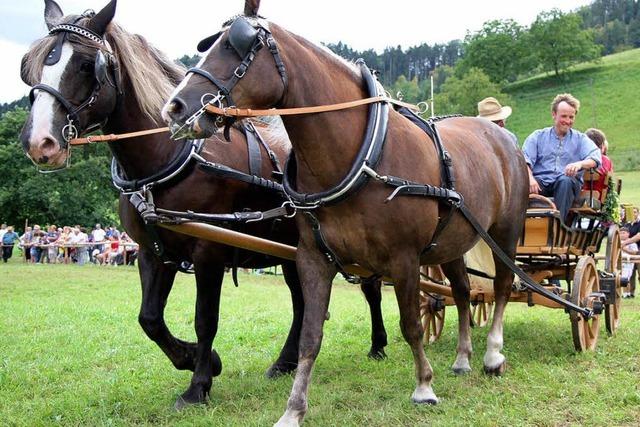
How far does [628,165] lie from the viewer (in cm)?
4128

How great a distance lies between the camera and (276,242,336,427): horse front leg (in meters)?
3.79

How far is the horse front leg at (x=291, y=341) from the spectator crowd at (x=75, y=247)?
1938 centimetres

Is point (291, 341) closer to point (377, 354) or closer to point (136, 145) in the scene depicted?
point (377, 354)

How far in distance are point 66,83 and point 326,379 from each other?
2903 millimetres

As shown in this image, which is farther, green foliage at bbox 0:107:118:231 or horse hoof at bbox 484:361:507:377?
green foliage at bbox 0:107:118:231

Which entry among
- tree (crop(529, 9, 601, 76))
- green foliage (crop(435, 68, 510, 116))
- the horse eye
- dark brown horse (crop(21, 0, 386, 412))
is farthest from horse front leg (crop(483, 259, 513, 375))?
tree (crop(529, 9, 601, 76))

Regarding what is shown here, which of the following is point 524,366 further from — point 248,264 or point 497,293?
point 248,264

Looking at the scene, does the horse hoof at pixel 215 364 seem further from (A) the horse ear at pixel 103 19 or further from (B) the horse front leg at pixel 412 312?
(A) the horse ear at pixel 103 19

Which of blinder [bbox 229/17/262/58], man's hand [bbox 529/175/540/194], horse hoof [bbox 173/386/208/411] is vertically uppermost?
blinder [bbox 229/17/262/58]

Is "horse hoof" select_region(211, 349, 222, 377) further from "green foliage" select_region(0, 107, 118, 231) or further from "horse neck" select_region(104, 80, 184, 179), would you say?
"green foliage" select_region(0, 107, 118, 231)

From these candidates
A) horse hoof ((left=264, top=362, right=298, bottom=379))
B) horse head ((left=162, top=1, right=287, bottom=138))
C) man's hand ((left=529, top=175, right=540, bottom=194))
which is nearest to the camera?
horse head ((left=162, top=1, right=287, bottom=138))

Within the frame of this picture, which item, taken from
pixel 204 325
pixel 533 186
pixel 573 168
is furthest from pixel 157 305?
pixel 573 168

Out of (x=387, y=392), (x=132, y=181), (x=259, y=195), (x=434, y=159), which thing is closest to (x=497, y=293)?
(x=387, y=392)

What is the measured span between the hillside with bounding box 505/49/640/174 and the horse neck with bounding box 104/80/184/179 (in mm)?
41133
